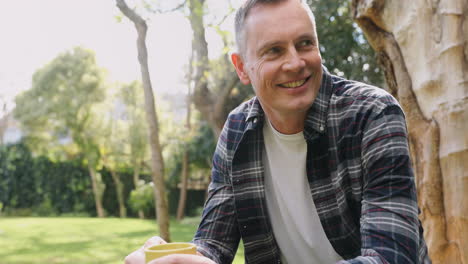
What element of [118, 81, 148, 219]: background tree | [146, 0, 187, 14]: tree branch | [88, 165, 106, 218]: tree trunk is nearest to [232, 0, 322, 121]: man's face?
[146, 0, 187, 14]: tree branch

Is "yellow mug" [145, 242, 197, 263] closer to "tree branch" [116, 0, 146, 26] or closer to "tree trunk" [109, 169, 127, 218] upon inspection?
"tree branch" [116, 0, 146, 26]

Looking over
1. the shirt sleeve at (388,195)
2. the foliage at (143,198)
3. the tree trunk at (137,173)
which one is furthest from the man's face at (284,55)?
the tree trunk at (137,173)

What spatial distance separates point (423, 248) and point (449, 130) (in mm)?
792

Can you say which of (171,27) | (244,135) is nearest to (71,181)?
(171,27)

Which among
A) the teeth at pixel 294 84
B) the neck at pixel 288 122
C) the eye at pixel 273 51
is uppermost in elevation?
the eye at pixel 273 51

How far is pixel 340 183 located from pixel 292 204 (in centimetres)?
24

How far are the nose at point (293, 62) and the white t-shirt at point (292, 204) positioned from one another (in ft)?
0.91

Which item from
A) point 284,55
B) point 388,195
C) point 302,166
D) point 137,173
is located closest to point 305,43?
point 284,55

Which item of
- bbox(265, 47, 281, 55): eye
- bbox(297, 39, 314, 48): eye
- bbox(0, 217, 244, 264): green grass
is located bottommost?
bbox(0, 217, 244, 264): green grass

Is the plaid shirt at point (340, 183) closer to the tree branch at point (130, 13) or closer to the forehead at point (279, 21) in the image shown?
the forehead at point (279, 21)

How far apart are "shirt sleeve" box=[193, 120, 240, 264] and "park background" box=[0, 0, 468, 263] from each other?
1.00 meters

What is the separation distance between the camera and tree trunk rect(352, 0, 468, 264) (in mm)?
1879

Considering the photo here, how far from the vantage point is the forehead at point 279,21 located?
1.38 metres

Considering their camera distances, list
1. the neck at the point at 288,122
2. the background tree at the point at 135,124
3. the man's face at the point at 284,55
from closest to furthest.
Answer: the man's face at the point at 284,55
the neck at the point at 288,122
the background tree at the point at 135,124
